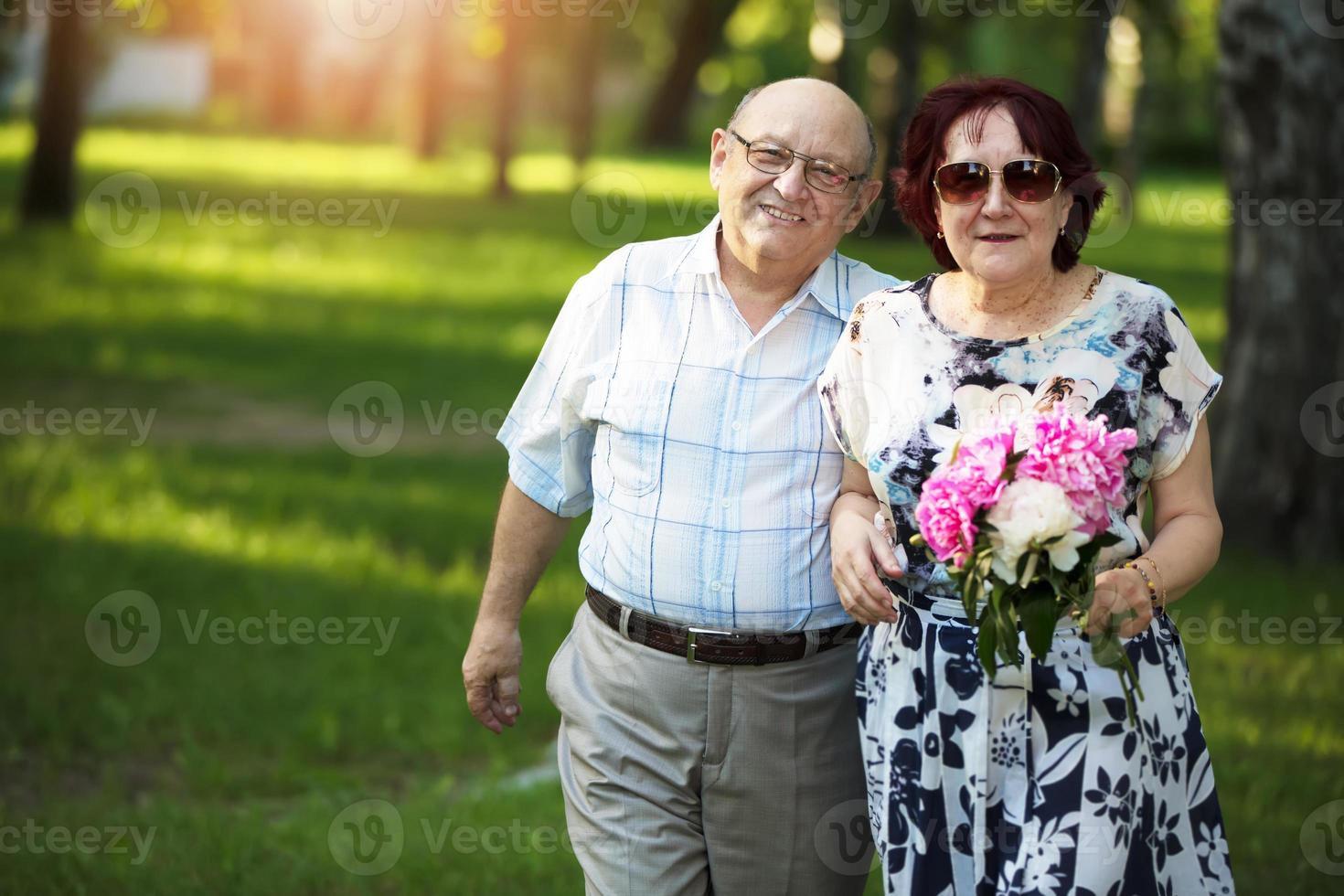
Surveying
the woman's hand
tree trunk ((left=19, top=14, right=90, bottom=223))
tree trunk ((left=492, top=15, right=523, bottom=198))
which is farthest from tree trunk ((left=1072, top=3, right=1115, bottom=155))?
the woman's hand

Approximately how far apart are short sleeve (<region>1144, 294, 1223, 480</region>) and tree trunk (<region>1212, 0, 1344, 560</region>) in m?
5.89

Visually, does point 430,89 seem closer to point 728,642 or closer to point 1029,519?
point 728,642

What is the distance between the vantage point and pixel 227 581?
821 centimetres

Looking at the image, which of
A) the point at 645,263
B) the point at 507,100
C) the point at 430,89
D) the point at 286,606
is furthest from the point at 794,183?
the point at 430,89

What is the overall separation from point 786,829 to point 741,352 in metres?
1.12

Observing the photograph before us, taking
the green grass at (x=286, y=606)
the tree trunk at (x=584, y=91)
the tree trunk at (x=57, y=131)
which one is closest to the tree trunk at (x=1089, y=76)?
the green grass at (x=286, y=606)

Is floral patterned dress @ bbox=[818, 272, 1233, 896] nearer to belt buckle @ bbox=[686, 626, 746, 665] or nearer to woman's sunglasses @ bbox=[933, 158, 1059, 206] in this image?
woman's sunglasses @ bbox=[933, 158, 1059, 206]

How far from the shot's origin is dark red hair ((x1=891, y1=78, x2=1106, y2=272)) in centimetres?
314

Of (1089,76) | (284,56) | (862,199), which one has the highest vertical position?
(284,56)

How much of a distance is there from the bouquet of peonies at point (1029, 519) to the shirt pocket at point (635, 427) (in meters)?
0.91

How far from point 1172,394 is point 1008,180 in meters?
0.55

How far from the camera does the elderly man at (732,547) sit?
3.54 metres

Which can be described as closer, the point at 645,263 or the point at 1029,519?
the point at 1029,519

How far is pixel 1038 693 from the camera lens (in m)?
3.14
